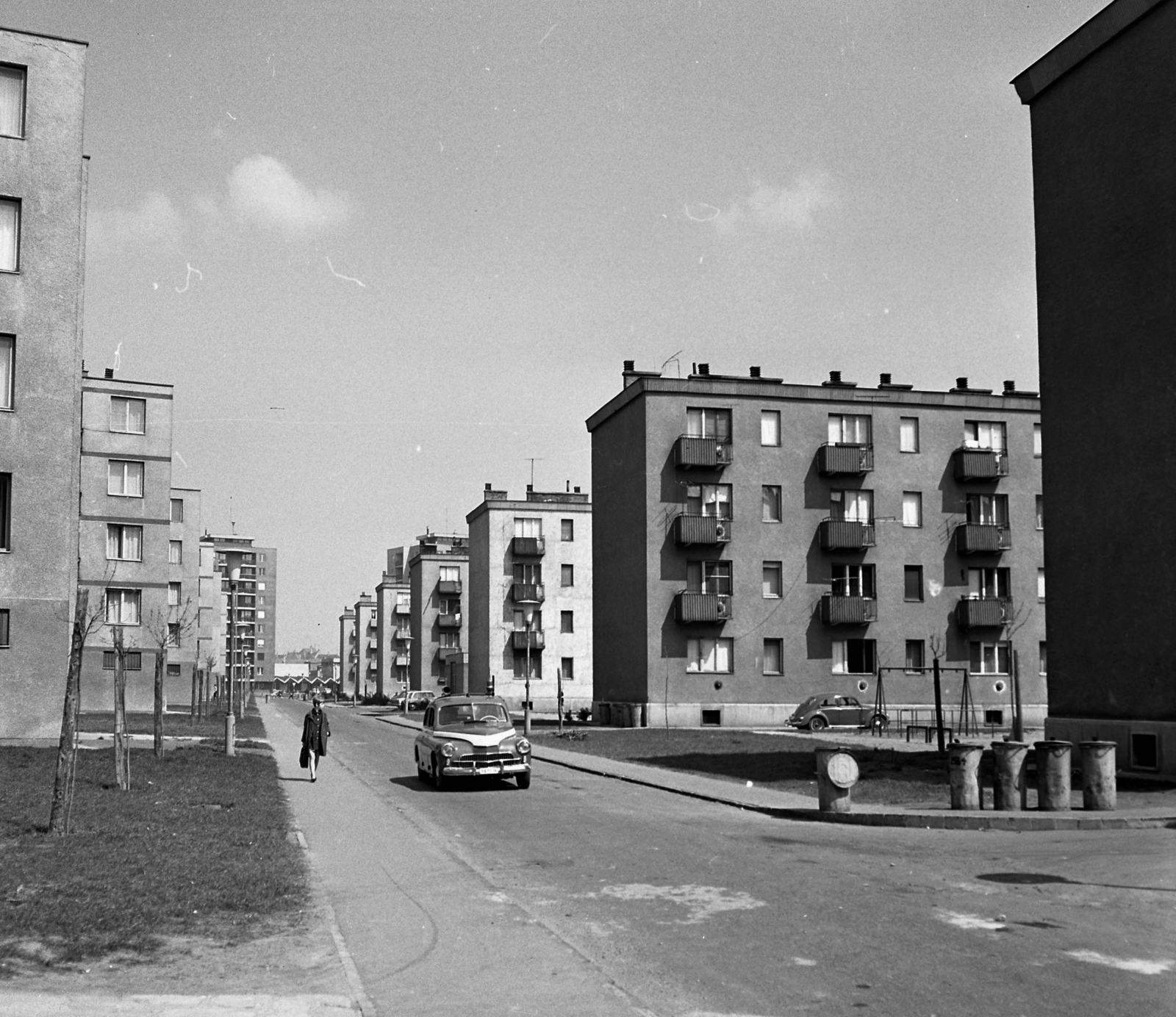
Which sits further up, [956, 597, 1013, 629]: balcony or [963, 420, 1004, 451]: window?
[963, 420, 1004, 451]: window

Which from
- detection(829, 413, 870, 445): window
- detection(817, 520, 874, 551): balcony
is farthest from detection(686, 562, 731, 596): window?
detection(829, 413, 870, 445): window

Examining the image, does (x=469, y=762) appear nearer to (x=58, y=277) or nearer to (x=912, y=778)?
(x=912, y=778)

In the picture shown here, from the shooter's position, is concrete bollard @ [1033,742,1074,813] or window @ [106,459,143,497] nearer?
concrete bollard @ [1033,742,1074,813]

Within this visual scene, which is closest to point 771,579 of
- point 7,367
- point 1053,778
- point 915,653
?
point 915,653

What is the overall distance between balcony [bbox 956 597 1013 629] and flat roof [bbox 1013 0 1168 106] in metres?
28.1

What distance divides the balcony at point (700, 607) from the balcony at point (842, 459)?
720cm

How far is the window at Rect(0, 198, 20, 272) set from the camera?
96.8ft

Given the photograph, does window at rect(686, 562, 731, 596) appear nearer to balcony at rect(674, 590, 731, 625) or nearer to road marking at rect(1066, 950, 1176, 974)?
balcony at rect(674, 590, 731, 625)

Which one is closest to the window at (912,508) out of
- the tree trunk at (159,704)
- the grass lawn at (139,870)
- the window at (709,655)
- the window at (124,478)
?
the window at (709,655)

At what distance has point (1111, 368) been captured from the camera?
90.8ft

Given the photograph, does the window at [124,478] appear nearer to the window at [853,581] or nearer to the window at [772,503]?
the window at [772,503]

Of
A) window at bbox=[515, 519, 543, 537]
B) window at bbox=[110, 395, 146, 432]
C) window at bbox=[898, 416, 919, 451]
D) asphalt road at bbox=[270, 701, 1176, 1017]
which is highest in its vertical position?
window at bbox=[110, 395, 146, 432]

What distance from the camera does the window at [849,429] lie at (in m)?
55.4

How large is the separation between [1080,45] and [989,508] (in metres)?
30.2
